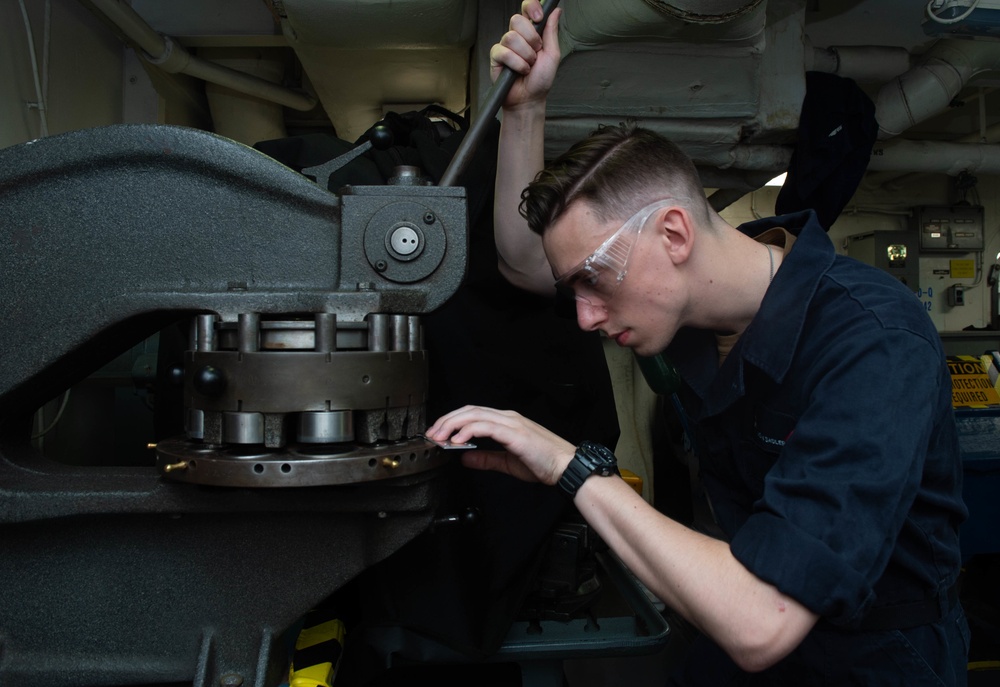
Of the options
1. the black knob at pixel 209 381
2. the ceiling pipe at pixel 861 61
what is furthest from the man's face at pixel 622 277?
the ceiling pipe at pixel 861 61

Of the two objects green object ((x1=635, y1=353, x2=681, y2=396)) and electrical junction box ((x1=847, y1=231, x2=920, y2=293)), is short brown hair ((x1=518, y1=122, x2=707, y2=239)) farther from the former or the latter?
electrical junction box ((x1=847, y1=231, x2=920, y2=293))

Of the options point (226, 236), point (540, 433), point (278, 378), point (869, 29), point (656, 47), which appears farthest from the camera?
point (869, 29)

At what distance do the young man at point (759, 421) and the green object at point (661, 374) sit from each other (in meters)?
0.14

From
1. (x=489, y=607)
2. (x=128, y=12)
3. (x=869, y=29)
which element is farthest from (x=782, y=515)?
(x=869, y=29)

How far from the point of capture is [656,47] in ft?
5.97

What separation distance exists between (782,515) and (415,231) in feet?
1.79

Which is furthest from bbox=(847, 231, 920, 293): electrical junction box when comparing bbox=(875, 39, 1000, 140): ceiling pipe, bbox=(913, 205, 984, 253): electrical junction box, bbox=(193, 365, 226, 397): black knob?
bbox=(193, 365, 226, 397): black knob

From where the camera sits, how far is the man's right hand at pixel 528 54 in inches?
40.8

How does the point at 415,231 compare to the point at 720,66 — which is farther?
the point at 720,66

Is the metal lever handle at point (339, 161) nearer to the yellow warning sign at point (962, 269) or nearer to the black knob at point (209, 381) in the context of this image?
the black knob at point (209, 381)

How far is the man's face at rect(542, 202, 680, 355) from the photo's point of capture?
1.00 meters

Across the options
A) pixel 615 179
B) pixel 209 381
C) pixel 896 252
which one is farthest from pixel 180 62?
pixel 896 252

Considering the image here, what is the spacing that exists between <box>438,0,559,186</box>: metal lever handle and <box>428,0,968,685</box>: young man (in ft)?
0.12

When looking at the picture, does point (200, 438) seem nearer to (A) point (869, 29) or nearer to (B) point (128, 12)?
(B) point (128, 12)
